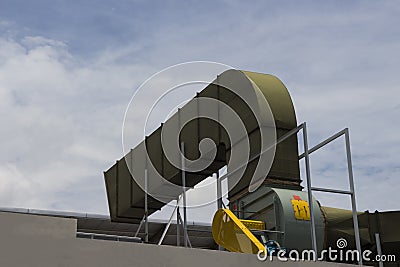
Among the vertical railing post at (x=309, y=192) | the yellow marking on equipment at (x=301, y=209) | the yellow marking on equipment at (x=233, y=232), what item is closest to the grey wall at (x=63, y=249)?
the yellow marking on equipment at (x=233, y=232)

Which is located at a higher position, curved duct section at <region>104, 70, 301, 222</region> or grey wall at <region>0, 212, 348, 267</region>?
curved duct section at <region>104, 70, 301, 222</region>

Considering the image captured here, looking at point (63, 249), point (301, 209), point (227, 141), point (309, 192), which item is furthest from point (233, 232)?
point (63, 249)

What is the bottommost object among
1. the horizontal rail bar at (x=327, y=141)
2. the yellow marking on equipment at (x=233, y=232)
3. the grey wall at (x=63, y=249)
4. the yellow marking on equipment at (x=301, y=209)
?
the grey wall at (x=63, y=249)

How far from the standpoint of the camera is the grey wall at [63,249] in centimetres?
536

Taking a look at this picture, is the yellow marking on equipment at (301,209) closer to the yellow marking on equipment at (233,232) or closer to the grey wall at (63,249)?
the yellow marking on equipment at (233,232)

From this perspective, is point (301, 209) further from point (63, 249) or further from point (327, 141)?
A: point (63, 249)

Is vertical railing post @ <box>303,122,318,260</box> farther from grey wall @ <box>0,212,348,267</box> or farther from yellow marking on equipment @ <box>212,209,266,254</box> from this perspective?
grey wall @ <box>0,212,348,267</box>

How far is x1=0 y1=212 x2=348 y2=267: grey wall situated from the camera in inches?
211

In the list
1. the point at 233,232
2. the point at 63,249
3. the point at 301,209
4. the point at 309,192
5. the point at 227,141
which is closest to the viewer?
the point at 63,249

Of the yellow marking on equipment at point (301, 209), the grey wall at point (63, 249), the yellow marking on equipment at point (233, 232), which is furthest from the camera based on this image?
the yellow marking on equipment at point (301, 209)

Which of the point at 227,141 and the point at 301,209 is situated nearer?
the point at 301,209

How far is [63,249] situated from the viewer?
5531mm

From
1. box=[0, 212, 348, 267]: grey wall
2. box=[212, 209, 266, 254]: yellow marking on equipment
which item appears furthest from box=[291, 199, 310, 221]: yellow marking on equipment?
box=[0, 212, 348, 267]: grey wall

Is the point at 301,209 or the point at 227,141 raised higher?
the point at 227,141
